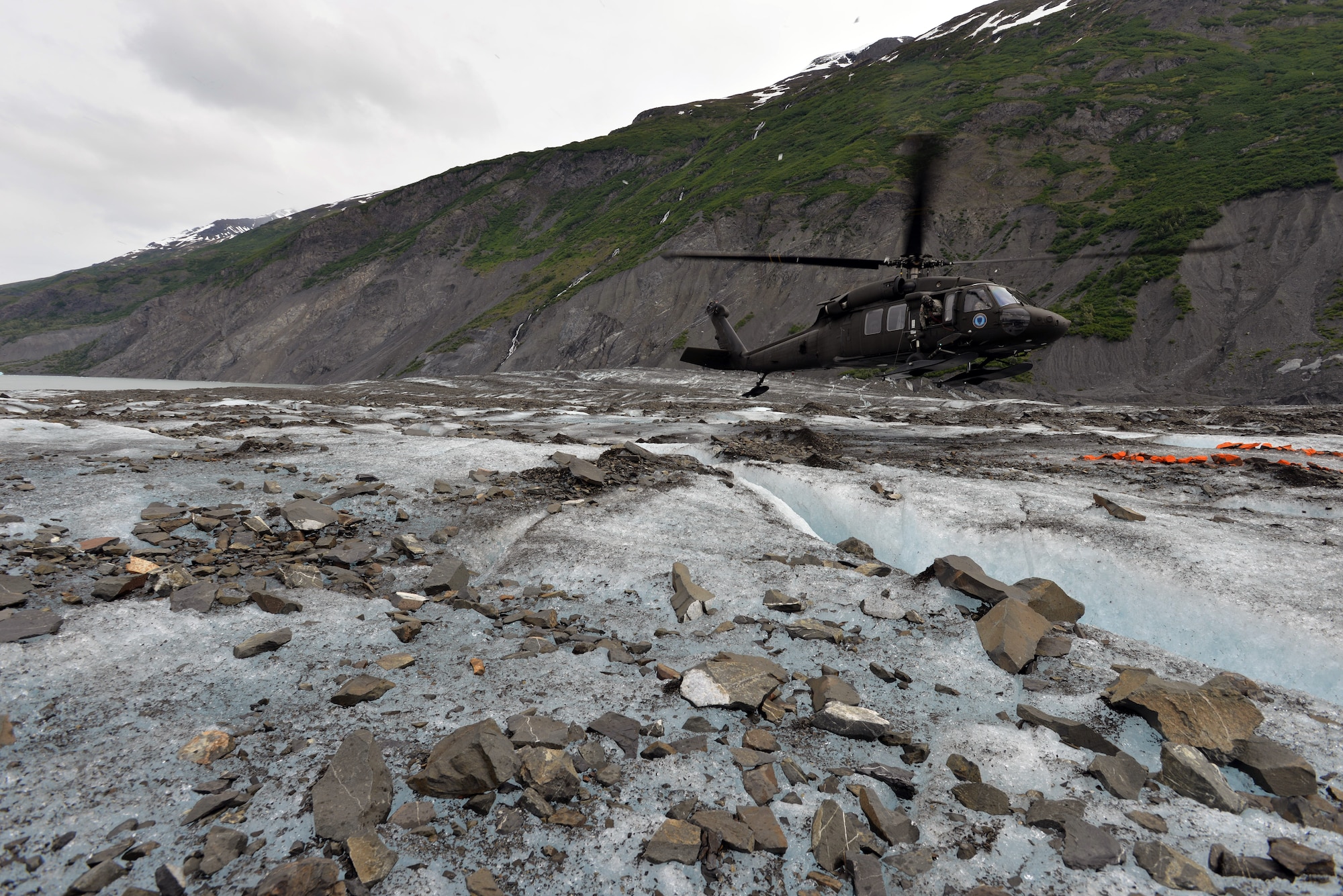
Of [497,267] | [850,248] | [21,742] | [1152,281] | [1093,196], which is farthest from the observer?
[497,267]

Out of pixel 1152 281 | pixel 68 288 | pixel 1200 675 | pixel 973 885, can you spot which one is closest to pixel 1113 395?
pixel 1152 281

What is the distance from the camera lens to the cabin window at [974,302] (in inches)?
507

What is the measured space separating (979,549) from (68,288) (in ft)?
621

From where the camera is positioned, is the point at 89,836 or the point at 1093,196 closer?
the point at 89,836

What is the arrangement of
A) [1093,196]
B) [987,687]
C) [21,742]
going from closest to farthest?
[21,742] < [987,687] < [1093,196]

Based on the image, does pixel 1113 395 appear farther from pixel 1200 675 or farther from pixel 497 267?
pixel 497 267

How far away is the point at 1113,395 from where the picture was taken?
26.2 m

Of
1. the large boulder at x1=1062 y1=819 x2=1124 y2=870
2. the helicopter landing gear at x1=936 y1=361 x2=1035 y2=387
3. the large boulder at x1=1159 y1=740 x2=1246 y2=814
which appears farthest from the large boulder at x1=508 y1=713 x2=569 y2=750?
the helicopter landing gear at x1=936 y1=361 x2=1035 y2=387

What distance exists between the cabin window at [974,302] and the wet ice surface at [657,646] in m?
5.05

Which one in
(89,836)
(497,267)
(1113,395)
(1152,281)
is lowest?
(1113,395)

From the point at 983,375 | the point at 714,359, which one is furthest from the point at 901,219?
the point at 983,375

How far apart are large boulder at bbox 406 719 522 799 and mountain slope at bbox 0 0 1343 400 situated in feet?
67.4

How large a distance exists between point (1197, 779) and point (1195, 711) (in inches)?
22.7

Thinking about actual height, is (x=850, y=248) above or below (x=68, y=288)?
below
